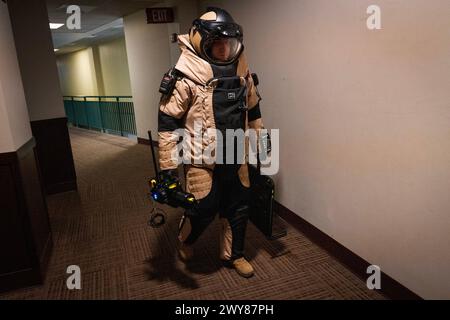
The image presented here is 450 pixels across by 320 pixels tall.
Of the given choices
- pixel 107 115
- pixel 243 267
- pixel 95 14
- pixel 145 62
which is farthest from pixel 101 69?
pixel 243 267

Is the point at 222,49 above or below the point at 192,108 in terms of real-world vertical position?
above

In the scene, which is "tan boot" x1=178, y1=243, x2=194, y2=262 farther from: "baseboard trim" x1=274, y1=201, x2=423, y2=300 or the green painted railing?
the green painted railing

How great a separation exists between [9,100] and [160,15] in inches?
97.7

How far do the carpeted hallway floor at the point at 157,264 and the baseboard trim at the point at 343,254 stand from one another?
1.7 inches

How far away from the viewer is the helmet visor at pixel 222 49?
1.64 m

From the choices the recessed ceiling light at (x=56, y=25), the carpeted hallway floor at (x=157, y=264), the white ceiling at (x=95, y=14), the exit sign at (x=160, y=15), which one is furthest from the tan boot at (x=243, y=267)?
the recessed ceiling light at (x=56, y=25)

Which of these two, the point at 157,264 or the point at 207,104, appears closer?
the point at 207,104

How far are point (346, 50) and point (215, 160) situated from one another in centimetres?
90

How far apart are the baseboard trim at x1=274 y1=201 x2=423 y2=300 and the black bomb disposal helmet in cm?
129

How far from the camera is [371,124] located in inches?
63.8

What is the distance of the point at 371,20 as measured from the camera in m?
1.53

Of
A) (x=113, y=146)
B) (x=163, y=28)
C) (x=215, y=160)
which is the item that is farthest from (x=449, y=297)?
(x=113, y=146)

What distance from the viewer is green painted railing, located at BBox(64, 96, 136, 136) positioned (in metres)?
6.73

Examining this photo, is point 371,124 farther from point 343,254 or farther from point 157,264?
point 157,264
